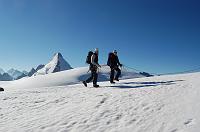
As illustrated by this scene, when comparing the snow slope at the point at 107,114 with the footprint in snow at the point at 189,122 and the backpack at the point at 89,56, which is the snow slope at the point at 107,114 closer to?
the footprint in snow at the point at 189,122

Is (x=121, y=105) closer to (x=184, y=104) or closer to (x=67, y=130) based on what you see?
(x=184, y=104)

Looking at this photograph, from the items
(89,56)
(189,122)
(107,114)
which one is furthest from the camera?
(89,56)

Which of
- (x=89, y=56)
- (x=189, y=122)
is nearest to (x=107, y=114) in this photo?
(x=189, y=122)

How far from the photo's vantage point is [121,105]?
11.0 m

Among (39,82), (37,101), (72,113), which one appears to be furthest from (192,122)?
(39,82)

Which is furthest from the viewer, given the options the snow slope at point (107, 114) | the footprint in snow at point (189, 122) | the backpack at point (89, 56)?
the backpack at point (89, 56)

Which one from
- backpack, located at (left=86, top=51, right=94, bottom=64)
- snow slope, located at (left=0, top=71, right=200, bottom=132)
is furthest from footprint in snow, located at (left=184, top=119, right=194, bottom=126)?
backpack, located at (left=86, top=51, right=94, bottom=64)

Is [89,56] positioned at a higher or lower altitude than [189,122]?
higher

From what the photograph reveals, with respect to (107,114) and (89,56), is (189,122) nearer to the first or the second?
(107,114)

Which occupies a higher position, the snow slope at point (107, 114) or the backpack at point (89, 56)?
the backpack at point (89, 56)

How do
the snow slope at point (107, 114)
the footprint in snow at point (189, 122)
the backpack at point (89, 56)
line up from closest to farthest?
1. the footprint in snow at point (189, 122)
2. the snow slope at point (107, 114)
3. the backpack at point (89, 56)

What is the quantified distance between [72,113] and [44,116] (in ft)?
3.23

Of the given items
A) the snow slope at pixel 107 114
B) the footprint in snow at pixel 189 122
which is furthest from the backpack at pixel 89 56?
the footprint in snow at pixel 189 122

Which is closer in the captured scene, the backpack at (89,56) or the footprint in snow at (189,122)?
the footprint in snow at (189,122)
